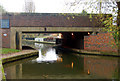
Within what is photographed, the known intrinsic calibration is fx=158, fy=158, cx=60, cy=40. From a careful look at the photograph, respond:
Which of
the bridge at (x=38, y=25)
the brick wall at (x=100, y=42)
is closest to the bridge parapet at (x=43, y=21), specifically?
the bridge at (x=38, y=25)

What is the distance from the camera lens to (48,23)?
899 inches

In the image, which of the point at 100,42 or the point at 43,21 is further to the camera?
the point at 43,21

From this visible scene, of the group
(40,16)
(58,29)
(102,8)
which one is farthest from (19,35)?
(102,8)

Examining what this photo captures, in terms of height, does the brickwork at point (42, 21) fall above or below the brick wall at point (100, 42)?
above

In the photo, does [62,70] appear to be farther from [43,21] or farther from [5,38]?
[5,38]

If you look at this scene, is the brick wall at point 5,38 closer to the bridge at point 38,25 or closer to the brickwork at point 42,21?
the bridge at point 38,25

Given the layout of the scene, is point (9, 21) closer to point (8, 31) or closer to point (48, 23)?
point (8, 31)

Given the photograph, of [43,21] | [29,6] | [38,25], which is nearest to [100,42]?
[43,21]

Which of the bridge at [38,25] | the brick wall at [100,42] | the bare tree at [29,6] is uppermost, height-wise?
the bare tree at [29,6]

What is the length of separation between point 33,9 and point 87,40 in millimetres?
25202

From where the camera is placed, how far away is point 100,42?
2159cm

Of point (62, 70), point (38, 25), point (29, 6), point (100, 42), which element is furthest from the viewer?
point (29, 6)

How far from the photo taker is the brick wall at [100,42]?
67.9 feet

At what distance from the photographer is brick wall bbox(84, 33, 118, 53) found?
20703 millimetres
